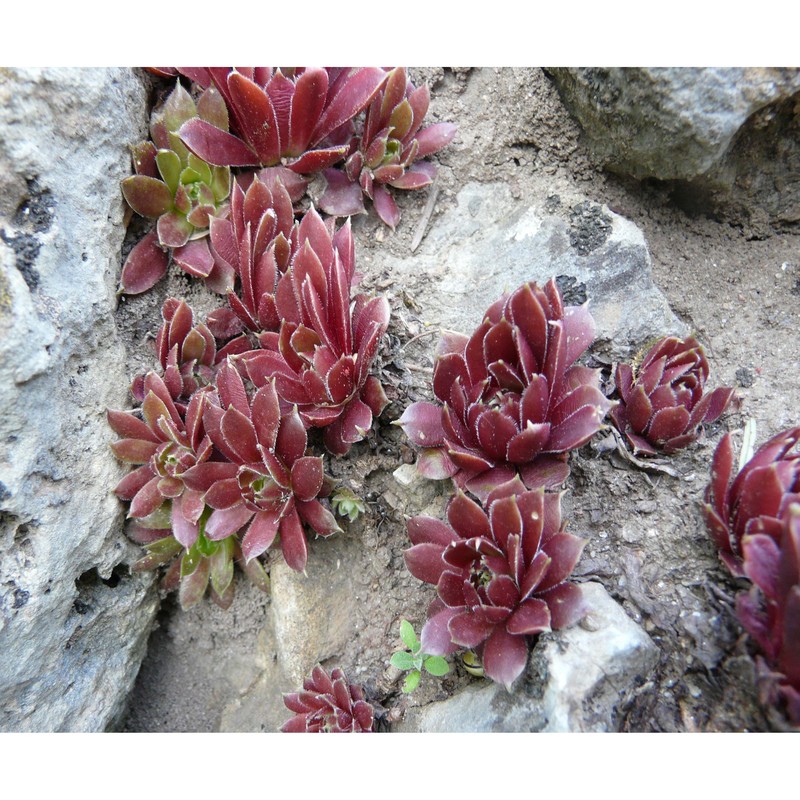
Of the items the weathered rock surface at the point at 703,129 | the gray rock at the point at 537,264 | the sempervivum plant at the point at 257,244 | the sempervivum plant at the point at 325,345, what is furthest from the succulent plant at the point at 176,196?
the weathered rock surface at the point at 703,129

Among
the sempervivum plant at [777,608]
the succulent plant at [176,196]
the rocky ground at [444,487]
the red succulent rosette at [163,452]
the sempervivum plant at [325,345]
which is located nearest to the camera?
the sempervivum plant at [777,608]

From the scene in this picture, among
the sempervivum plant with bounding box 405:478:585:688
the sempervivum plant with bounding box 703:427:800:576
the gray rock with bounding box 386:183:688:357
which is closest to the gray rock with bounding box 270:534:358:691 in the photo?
the sempervivum plant with bounding box 405:478:585:688

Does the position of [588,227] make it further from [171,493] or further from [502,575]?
[171,493]

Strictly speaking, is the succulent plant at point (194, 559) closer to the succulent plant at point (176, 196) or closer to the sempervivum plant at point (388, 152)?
the succulent plant at point (176, 196)

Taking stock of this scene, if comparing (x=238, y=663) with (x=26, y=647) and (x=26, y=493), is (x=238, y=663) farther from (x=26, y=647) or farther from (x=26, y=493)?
(x=26, y=493)

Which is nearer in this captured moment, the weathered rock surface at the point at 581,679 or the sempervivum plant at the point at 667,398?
the weathered rock surface at the point at 581,679

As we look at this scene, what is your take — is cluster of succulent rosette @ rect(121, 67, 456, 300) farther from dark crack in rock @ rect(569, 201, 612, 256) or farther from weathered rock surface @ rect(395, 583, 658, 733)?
weathered rock surface @ rect(395, 583, 658, 733)

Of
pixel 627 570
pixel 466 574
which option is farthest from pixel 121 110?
pixel 627 570
